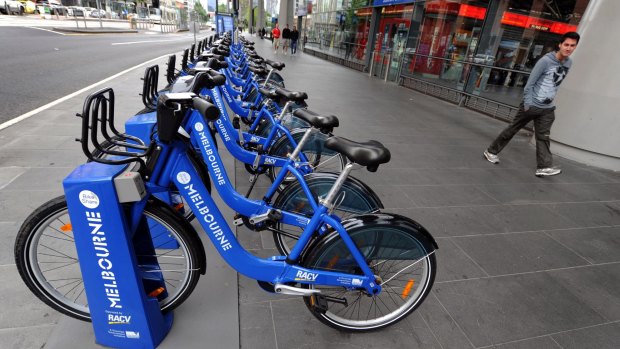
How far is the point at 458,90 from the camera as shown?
9297mm

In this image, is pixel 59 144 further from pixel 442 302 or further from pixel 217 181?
pixel 442 302

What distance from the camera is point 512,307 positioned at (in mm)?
2309

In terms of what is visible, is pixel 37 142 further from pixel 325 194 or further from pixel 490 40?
pixel 490 40

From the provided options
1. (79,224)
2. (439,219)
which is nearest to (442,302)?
(439,219)

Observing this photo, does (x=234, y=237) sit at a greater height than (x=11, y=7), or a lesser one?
lesser

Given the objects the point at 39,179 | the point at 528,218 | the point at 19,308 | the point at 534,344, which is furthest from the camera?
the point at 528,218

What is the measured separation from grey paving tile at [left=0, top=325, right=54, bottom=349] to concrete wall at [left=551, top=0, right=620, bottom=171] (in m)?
7.05

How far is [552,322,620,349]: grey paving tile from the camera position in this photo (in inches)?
81.4

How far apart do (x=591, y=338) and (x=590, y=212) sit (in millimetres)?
2306

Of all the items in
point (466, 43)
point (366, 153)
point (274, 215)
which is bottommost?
point (274, 215)

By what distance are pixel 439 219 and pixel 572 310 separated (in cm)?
125

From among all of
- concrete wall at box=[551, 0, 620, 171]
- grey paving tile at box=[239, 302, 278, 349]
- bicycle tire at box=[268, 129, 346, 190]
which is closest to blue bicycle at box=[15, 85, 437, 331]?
grey paving tile at box=[239, 302, 278, 349]

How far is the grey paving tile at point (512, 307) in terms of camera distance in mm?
2115

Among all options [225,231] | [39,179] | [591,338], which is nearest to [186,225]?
[225,231]
